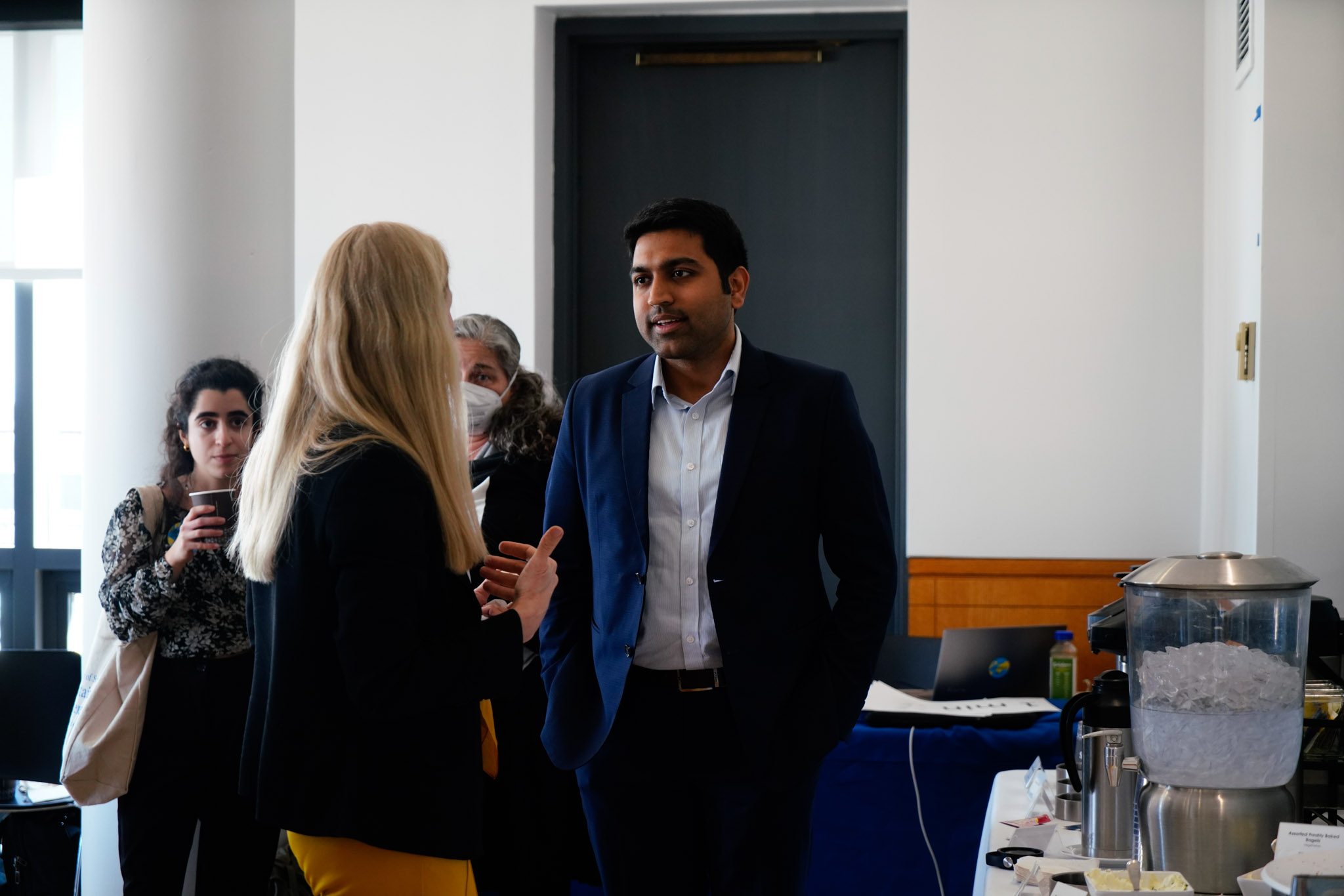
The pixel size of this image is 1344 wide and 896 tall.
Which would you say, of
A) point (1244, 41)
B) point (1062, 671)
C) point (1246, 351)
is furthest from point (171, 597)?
point (1244, 41)

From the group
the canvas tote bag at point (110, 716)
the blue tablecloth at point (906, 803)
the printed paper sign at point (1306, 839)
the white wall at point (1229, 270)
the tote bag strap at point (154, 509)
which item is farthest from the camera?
the white wall at point (1229, 270)

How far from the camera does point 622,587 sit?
1.90 meters

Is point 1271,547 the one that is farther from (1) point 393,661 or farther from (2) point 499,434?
(1) point 393,661

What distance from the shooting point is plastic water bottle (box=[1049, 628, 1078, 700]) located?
304cm

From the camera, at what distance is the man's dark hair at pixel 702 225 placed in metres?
1.97

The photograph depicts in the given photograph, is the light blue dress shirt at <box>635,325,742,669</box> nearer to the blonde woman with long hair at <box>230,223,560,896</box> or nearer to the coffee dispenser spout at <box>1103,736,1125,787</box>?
the blonde woman with long hair at <box>230,223,560,896</box>

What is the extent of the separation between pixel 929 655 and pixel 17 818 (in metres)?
2.42

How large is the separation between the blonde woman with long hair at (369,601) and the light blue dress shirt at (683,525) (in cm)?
47

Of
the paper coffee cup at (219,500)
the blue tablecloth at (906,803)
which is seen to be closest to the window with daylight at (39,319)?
the paper coffee cup at (219,500)

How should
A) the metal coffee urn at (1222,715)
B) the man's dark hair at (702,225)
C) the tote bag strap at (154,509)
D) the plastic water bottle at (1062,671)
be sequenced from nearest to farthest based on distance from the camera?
the metal coffee urn at (1222,715)
the man's dark hair at (702,225)
the tote bag strap at (154,509)
the plastic water bottle at (1062,671)

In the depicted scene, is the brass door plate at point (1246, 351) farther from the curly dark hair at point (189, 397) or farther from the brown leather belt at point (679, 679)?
the curly dark hair at point (189, 397)

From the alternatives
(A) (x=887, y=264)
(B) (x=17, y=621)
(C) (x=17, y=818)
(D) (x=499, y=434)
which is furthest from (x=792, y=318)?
(B) (x=17, y=621)

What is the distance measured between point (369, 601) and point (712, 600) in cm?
68

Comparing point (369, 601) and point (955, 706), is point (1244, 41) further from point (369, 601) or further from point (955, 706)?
point (369, 601)
